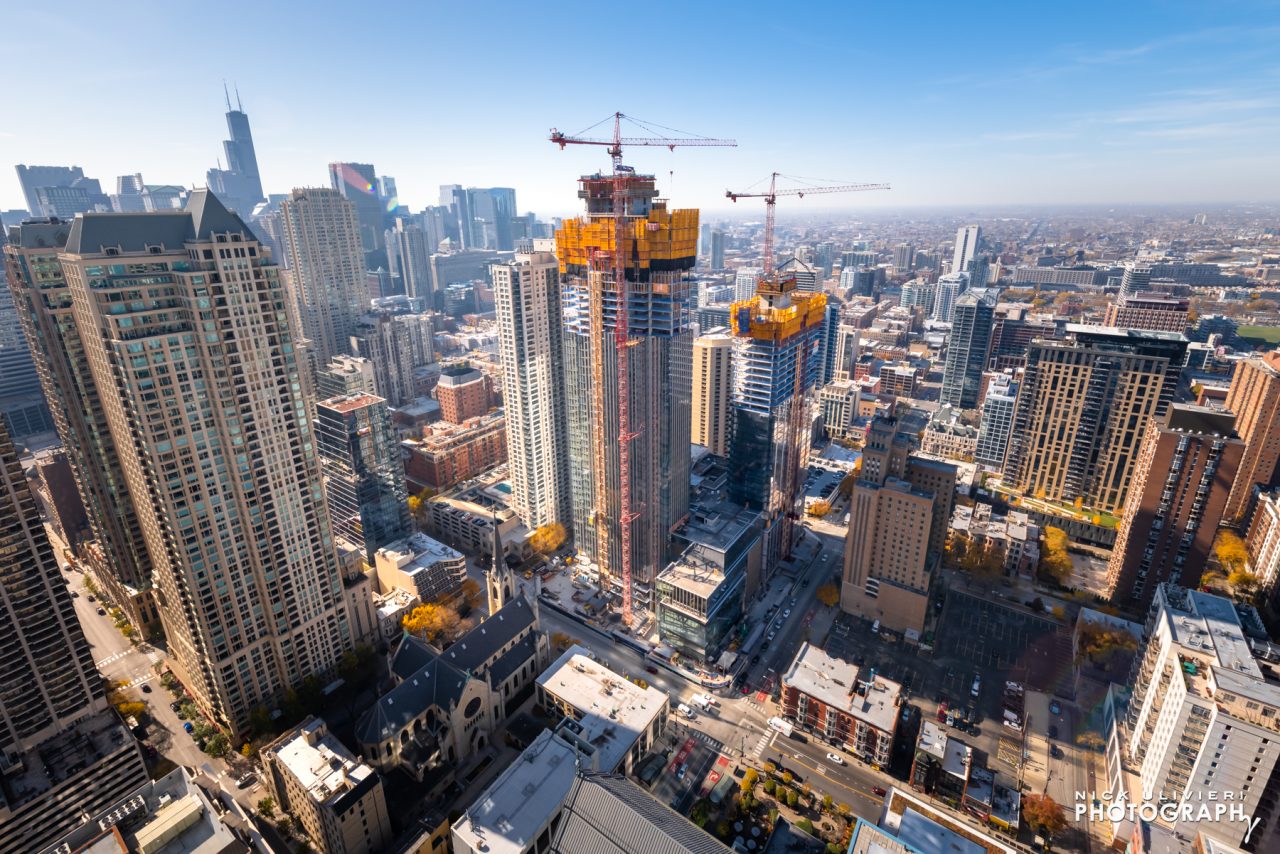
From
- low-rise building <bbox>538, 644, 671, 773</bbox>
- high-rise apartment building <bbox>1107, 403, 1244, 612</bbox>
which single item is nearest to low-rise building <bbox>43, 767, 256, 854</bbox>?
low-rise building <bbox>538, 644, 671, 773</bbox>

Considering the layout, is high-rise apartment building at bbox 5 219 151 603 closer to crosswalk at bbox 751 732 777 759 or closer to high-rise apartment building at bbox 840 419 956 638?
crosswalk at bbox 751 732 777 759

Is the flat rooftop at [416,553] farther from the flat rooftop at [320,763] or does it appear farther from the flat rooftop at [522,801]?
the flat rooftop at [522,801]

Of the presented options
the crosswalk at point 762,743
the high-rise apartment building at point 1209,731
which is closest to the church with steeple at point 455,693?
the crosswalk at point 762,743

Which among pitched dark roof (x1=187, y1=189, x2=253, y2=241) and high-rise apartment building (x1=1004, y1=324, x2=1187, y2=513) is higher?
pitched dark roof (x1=187, y1=189, x2=253, y2=241)

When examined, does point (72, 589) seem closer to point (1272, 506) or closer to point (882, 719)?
point (882, 719)

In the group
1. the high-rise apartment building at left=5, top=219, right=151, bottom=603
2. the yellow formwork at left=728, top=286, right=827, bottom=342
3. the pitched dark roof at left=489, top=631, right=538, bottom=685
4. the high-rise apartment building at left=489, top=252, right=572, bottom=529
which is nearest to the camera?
the high-rise apartment building at left=5, top=219, right=151, bottom=603

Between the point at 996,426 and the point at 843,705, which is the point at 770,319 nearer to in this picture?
the point at 843,705
